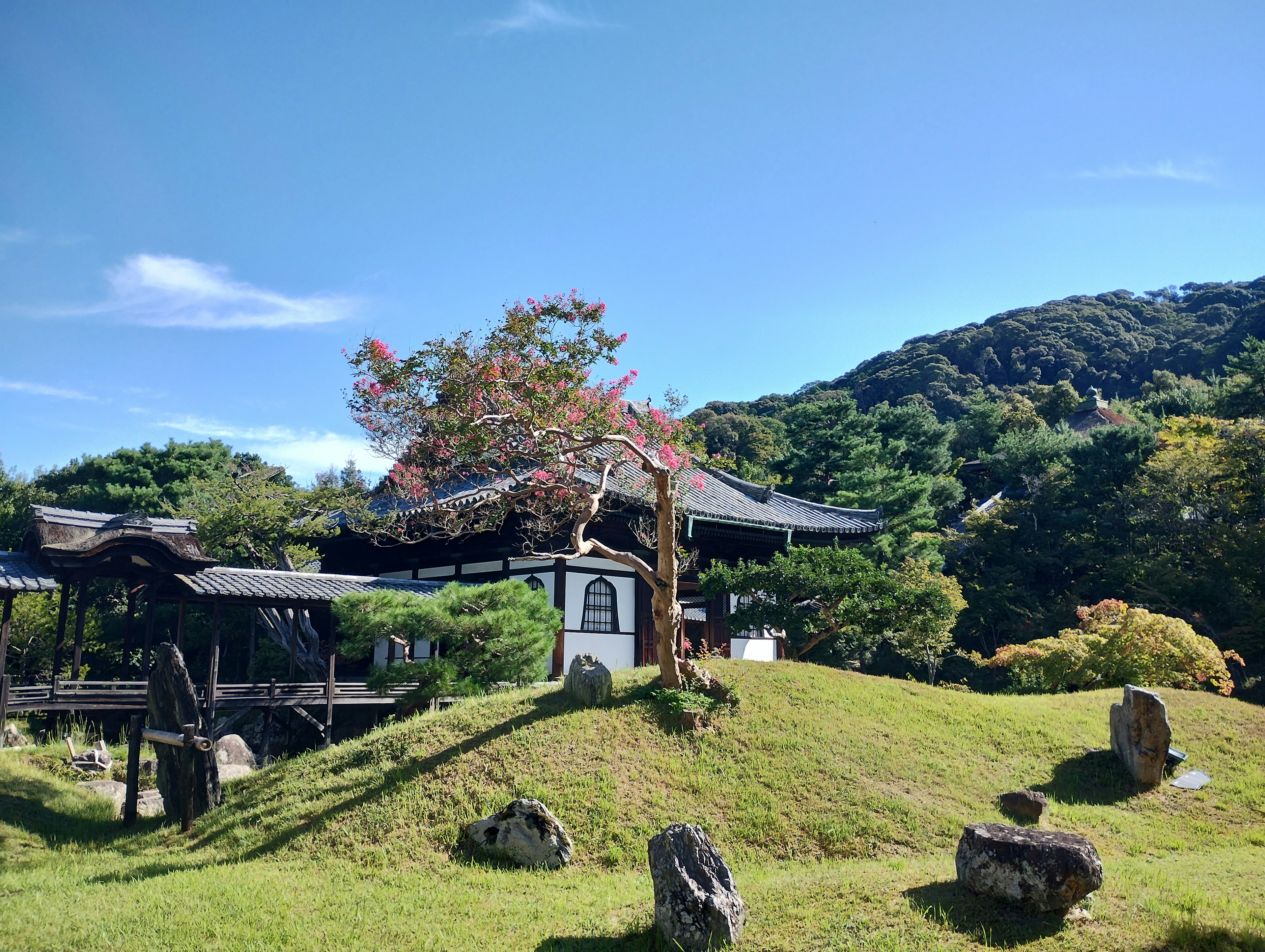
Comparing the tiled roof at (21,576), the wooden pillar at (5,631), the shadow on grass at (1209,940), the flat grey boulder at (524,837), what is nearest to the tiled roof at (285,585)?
the tiled roof at (21,576)

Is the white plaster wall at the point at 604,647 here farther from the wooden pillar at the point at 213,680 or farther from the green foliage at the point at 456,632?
the wooden pillar at the point at 213,680

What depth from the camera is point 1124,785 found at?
41.7ft

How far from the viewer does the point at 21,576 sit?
14891 millimetres

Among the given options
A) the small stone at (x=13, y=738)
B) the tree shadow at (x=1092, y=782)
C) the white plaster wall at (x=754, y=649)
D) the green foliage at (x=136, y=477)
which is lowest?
the small stone at (x=13, y=738)

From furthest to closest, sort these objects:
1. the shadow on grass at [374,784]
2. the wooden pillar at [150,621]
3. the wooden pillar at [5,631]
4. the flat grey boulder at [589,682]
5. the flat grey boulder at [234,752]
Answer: the flat grey boulder at [234,752] → the wooden pillar at [150,621] → the wooden pillar at [5,631] → the flat grey boulder at [589,682] → the shadow on grass at [374,784]

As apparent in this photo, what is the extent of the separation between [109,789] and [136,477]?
79.3ft

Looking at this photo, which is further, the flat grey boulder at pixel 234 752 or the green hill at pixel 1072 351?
the green hill at pixel 1072 351

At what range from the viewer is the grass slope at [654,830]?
299 inches

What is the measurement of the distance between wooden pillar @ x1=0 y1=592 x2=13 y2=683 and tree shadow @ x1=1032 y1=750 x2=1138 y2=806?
15.8 metres

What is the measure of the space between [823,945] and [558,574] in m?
12.5

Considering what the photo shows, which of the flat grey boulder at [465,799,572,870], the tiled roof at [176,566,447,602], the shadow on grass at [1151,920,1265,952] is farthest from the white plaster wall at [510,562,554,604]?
the shadow on grass at [1151,920,1265,952]

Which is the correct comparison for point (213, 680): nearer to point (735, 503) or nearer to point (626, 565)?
point (626, 565)

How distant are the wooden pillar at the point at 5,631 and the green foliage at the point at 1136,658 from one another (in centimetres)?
1976

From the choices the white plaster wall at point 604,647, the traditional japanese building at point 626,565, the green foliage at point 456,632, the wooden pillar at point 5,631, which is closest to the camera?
the wooden pillar at point 5,631
